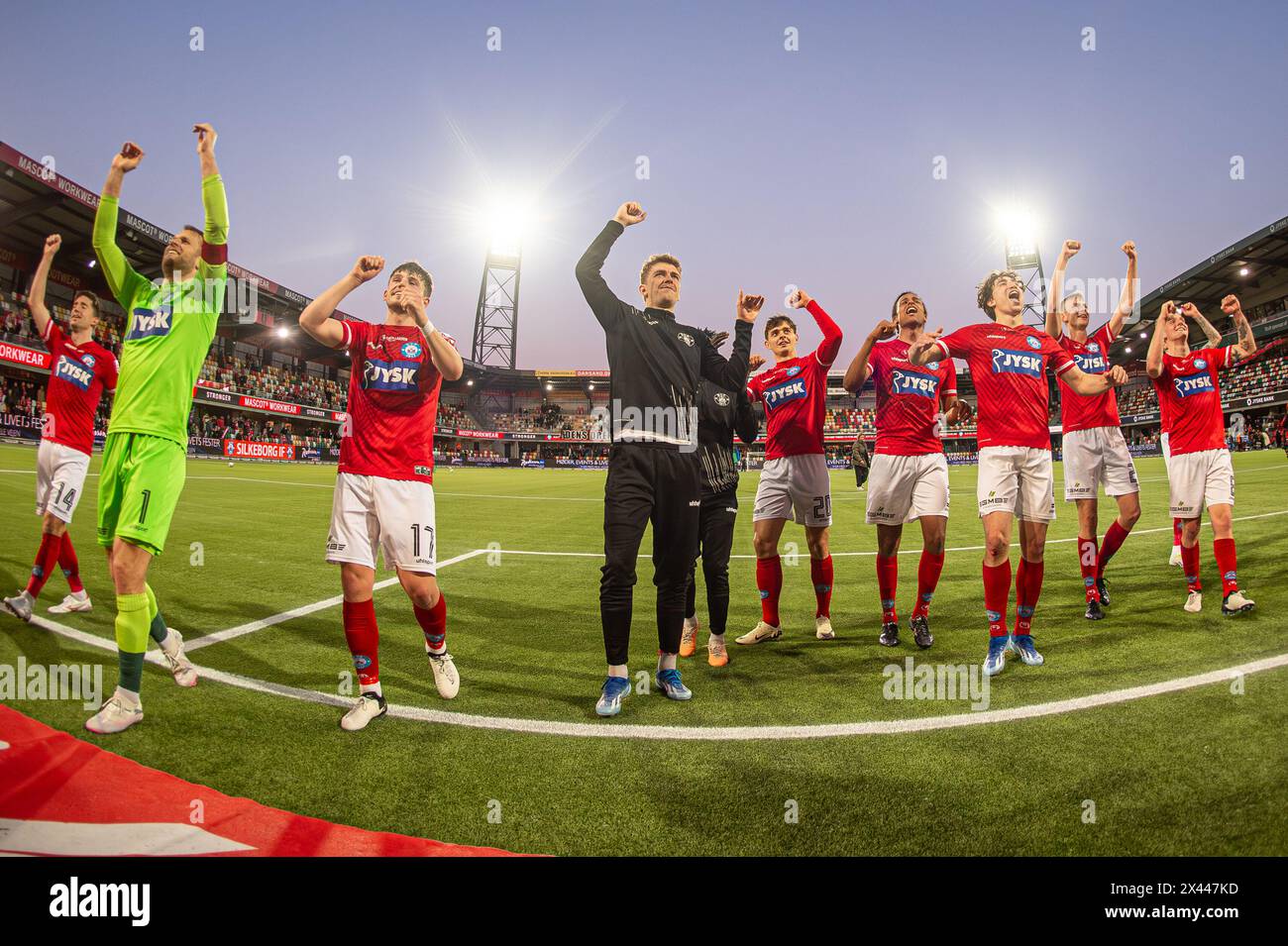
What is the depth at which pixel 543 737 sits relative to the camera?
3006 mm

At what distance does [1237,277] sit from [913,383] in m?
59.4

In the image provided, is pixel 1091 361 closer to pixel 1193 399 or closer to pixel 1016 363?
pixel 1193 399

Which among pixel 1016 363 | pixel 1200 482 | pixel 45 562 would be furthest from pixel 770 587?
pixel 45 562

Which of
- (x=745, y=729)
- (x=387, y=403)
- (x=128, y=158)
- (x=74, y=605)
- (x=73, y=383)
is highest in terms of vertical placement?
(x=128, y=158)

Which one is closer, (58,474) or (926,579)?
(926,579)

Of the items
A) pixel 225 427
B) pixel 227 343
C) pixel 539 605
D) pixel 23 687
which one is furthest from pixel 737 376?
pixel 227 343

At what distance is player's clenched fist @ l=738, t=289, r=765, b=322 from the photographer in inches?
160

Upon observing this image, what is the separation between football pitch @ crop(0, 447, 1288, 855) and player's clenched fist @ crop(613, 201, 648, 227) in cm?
283

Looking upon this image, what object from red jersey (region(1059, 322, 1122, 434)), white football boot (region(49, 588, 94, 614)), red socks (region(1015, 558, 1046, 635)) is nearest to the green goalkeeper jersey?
white football boot (region(49, 588, 94, 614))

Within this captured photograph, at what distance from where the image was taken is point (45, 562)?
5.00 m

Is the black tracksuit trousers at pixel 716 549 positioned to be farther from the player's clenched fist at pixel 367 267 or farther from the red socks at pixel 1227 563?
the red socks at pixel 1227 563
